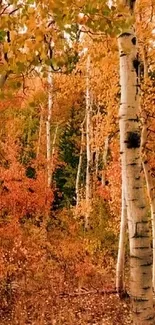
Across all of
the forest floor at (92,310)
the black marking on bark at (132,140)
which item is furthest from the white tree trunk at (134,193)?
the forest floor at (92,310)

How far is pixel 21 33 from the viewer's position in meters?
3.04

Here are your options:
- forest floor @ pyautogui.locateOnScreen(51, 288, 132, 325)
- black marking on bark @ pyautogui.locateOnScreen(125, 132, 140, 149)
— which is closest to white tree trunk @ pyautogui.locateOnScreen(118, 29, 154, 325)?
black marking on bark @ pyautogui.locateOnScreen(125, 132, 140, 149)

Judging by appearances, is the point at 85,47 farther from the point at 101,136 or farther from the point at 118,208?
the point at 118,208

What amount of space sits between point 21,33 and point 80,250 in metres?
12.8

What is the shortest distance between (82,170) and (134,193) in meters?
19.8

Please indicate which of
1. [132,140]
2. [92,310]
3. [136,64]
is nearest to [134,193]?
[132,140]

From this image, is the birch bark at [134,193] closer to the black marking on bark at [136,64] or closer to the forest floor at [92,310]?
the black marking on bark at [136,64]

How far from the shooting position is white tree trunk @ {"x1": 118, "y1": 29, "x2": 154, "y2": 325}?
12.7 feet

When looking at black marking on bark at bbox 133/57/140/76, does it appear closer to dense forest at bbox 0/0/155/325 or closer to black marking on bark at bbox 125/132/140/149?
dense forest at bbox 0/0/155/325

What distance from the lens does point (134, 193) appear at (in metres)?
3.93

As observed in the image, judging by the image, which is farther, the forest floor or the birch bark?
the forest floor

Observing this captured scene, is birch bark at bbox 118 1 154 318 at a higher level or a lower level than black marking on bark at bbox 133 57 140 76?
lower

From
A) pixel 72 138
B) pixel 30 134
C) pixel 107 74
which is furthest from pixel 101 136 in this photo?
pixel 30 134

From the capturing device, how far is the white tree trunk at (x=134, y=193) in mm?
3859
